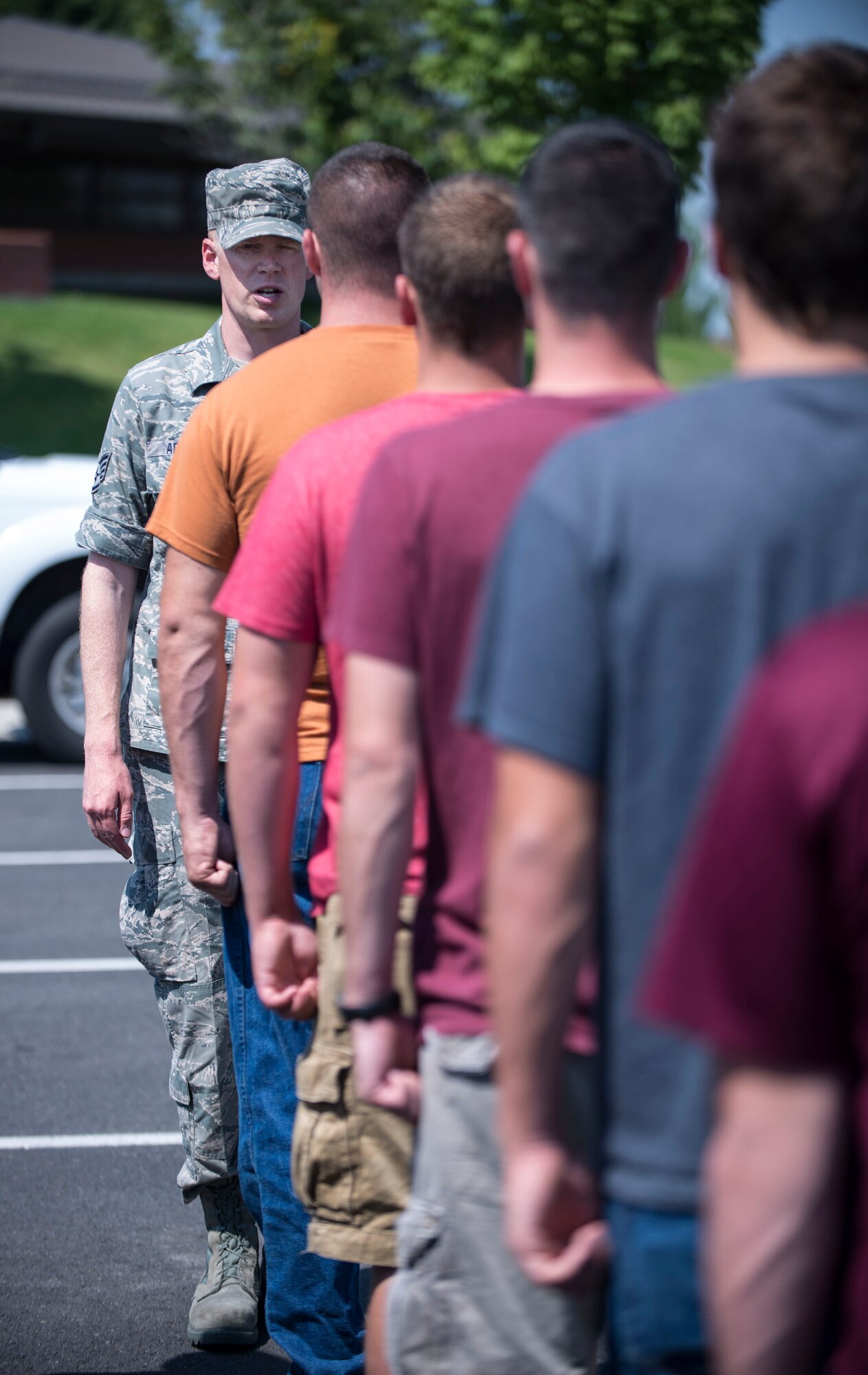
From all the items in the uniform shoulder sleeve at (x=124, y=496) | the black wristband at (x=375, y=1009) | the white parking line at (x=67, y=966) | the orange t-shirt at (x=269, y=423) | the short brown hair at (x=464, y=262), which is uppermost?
the short brown hair at (x=464, y=262)

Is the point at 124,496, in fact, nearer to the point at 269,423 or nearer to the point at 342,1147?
the point at 269,423

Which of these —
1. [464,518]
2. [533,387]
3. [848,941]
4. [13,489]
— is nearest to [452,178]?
[533,387]

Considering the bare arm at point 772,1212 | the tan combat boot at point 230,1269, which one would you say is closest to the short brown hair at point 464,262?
the bare arm at point 772,1212

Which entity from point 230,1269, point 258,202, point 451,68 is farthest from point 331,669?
point 451,68

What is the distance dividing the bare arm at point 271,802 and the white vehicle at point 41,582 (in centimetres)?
692

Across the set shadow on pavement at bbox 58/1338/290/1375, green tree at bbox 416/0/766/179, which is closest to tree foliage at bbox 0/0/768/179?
green tree at bbox 416/0/766/179

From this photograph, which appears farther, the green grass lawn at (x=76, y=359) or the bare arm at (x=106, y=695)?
the green grass lawn at (x=76, y=359)

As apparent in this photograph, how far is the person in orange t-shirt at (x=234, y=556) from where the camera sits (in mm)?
2676

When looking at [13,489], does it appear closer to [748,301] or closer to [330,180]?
[330,180]

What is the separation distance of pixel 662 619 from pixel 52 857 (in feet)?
22.4

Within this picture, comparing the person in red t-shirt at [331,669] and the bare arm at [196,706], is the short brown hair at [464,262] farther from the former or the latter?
the bare arm at [196,706]

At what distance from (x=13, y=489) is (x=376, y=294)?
6.99 metres

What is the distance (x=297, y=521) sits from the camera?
2305mm

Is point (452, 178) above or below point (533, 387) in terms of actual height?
above
